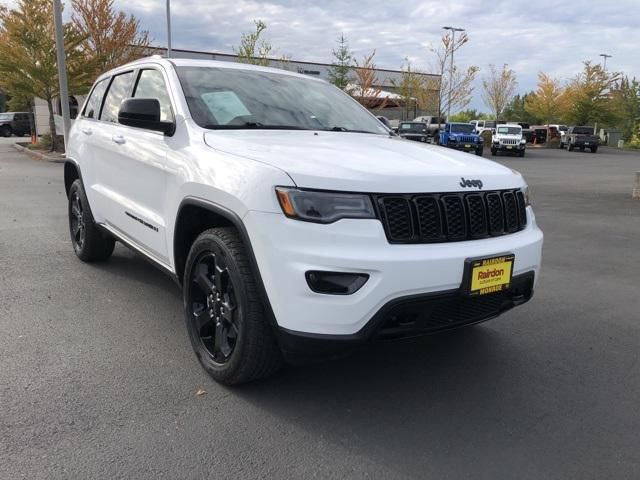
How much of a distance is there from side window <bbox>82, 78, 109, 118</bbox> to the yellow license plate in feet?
12.9

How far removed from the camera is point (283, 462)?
252 centimetres

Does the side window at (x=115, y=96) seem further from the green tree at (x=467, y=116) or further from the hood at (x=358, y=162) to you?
the green tree at (x=467, y=116)

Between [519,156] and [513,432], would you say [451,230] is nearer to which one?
[513,432]

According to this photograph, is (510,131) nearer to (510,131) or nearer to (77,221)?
(510,131)

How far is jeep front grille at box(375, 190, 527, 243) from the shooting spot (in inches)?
105

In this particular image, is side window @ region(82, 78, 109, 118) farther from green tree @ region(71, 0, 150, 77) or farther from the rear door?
green tree @ region(71, 0, 150, 77)

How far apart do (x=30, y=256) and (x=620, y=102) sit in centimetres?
5436

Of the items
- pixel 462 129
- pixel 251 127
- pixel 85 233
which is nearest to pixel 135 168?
pixel 251 127

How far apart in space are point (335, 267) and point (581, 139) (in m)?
42.4

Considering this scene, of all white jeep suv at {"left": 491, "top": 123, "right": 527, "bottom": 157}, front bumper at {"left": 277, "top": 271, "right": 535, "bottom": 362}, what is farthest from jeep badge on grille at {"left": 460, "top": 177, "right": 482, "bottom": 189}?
white jeep suv at {"left": 491, "top": 123, "right": 527, "bottom": 157}

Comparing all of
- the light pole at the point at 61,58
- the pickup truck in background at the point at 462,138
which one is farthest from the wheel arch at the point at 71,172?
the pickup truck in background at the point at 462,138

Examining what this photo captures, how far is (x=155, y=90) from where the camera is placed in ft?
13.4

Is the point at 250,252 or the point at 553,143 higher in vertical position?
the point at 553,143

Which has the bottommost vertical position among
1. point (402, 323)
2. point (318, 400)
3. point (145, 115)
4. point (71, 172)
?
point (318, 400)
